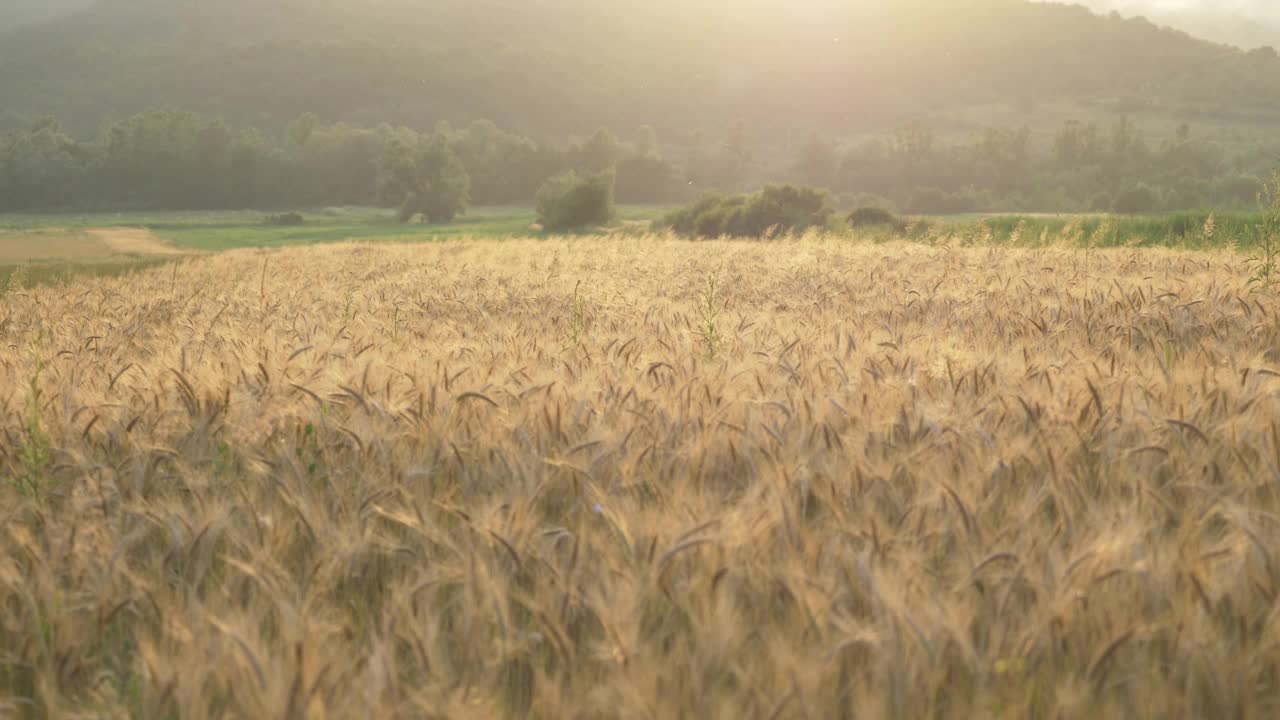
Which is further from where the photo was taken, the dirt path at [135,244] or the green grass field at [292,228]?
the green grass field at [292,228]

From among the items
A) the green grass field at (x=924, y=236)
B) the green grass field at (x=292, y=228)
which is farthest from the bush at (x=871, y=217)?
the green grass field at (x=292, y=228)

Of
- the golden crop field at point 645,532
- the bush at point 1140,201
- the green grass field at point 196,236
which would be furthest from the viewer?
the bush at point 1140,201

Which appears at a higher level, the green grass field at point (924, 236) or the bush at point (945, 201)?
the bush at point (945, 201)

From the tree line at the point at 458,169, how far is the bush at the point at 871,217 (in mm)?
36909

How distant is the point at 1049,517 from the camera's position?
2.18 m

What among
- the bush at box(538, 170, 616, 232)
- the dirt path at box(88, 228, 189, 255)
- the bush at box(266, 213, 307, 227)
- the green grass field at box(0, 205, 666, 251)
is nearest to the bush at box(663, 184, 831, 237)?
the green grass field at box(0, 205, 666, 251)

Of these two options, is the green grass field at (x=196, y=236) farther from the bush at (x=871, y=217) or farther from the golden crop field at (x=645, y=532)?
the bush at (x=871, y=217)

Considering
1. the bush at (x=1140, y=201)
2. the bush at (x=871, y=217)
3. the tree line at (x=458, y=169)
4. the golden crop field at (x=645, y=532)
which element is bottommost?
the golden crop field at (x=645, y=532)

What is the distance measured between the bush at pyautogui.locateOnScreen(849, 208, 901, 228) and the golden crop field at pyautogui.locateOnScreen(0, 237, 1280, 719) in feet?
106

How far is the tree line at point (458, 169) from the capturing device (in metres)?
80.9

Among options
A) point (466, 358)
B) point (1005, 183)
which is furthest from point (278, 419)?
point (1005, 183)

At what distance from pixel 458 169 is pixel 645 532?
3096 inches

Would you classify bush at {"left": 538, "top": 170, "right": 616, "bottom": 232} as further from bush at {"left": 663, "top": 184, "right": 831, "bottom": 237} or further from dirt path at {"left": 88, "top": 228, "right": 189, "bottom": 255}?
dirt path at {"left": 88, "top": 228, "right": 189, "bottom": 255}

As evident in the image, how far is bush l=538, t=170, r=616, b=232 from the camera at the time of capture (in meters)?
54.8
